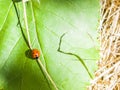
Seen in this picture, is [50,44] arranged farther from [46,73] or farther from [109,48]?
[109,48]

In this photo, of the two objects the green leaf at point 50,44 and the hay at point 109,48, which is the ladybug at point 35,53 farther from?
the hay at point 109,48

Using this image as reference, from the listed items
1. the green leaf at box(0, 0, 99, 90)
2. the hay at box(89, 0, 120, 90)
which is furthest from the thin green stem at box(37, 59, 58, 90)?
the hay at box(89, 0, 120, 90)


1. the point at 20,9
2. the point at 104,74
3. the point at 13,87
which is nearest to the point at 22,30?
the point at 20,9

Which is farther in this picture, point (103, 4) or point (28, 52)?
point (103, 4)

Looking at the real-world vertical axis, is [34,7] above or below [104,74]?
above

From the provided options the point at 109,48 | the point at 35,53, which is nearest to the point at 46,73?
the point at 35,53

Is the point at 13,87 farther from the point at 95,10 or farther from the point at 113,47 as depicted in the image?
the point at 113,47
